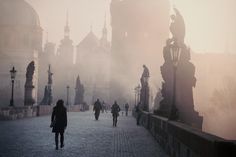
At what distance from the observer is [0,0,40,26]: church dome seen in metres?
84.6

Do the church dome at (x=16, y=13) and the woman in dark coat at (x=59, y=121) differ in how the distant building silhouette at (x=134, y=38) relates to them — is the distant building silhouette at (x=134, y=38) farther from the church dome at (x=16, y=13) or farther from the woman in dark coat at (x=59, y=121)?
the woman in dark coat at (x=59, y=121)

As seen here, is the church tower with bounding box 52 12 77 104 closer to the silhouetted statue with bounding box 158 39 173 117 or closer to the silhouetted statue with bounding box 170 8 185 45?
the silhouetted statue with bounding box 158 39 173 117

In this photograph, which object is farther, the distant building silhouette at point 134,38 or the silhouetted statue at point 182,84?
the distant building silhouette at point 134,38

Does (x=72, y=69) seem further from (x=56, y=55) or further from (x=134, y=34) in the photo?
(x=134, y=34)

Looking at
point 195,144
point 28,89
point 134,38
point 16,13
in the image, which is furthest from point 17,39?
point 195,144

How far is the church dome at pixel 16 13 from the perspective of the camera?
84.6m

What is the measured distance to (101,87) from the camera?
4267 inches

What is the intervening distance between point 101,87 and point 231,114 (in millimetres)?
47008

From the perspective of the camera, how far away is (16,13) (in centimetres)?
8556

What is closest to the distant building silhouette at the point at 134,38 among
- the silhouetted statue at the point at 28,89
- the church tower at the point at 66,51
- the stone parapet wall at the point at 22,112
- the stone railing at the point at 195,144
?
the church tower at the point at 66,51

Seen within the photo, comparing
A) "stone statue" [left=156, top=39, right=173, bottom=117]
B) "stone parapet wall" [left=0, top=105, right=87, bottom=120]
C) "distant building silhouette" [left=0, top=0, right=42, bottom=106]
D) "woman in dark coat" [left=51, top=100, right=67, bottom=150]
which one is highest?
"distant building silhouette" [left=0, top=0, right=42, bottom=106]

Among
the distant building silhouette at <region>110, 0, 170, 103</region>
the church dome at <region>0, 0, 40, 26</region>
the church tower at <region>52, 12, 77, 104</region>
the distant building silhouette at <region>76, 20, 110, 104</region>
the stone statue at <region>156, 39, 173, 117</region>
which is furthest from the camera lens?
the church tower at <region>52, 12, 77, 104</region>

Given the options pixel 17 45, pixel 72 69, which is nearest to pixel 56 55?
pixel 72 69

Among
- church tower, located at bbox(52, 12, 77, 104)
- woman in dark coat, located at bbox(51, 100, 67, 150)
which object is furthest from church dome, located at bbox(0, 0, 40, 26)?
woman in dark coat, located at bbox(51, 100, 67, 150)
